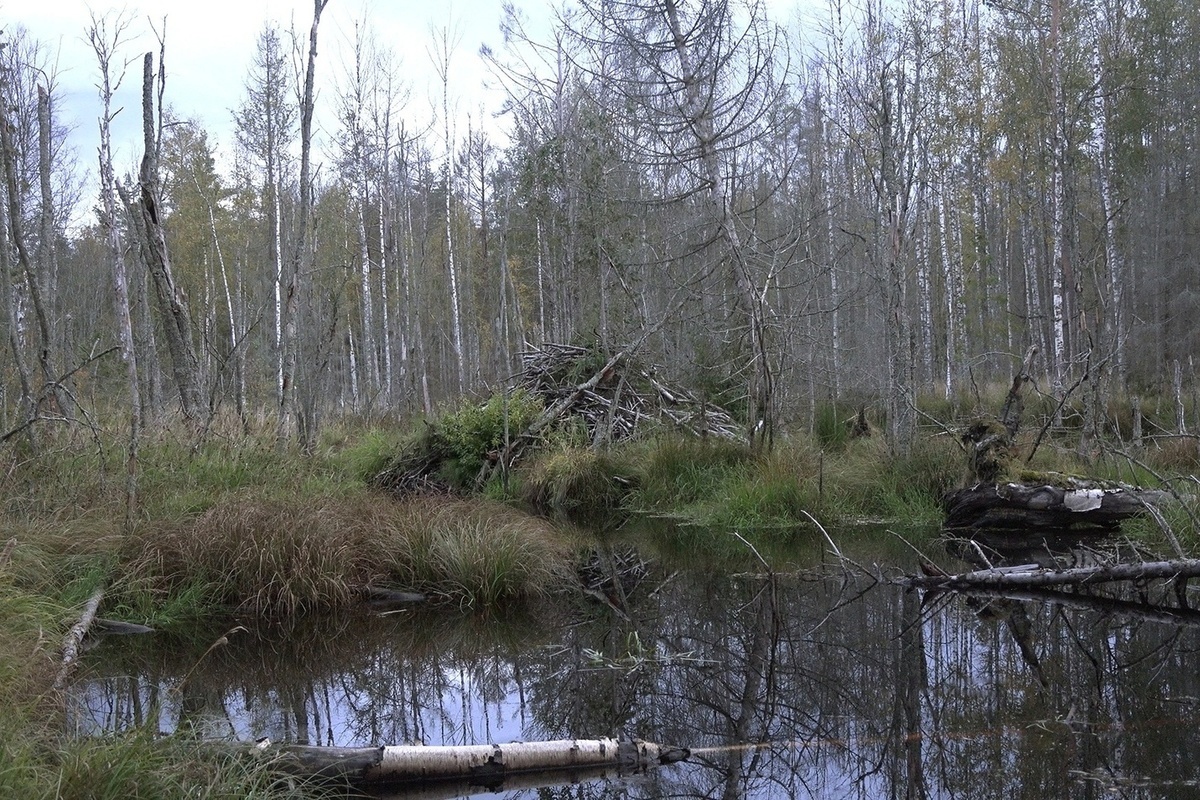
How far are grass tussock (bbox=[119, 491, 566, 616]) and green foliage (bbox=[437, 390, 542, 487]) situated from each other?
515cm

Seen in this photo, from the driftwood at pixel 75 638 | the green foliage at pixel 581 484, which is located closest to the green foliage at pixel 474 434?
the green foliage at pixel 581 484

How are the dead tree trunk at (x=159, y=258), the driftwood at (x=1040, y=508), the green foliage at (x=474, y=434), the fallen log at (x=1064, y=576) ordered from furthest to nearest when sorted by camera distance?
the green foliage at (x=474, y=434) → the dead tree trunk at (x=159, y=258) → the driftwood at (x=1040, y=508) → the fallen log at (x=1064, y=576)

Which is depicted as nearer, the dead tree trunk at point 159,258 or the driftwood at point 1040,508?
the driftwood at point 1040,508

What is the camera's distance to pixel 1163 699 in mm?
4145

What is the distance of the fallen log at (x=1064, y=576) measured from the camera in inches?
213

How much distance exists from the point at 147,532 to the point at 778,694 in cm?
476

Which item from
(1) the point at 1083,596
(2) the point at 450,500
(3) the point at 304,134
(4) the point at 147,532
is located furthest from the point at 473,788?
(3) the point at 304,134

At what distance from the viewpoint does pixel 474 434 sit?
13.2 m

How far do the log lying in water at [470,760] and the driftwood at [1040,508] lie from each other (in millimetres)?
6508

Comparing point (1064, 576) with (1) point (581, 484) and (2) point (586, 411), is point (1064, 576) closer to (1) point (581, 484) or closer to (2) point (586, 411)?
(1) point (581, 484)

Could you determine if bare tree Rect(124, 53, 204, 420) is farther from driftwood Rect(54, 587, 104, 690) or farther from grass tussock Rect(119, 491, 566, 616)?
driftwood Rect(54, 587, 104, 690)

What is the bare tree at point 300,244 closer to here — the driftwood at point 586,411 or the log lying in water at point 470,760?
the driftwood at point 586,411

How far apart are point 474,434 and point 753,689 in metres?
9.09

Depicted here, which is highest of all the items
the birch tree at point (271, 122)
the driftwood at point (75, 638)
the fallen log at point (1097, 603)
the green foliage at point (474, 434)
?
the birch tree at point (271, 122)
